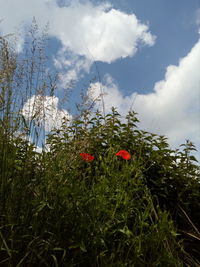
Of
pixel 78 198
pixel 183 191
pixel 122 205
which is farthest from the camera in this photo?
pixel 183 191

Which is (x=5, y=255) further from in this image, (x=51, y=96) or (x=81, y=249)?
(x=51, y=96)

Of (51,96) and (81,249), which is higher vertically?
(51,96)

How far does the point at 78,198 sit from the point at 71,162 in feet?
1.22

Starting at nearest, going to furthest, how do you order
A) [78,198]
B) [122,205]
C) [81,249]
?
[81,249] → [78,198] → [122,205]

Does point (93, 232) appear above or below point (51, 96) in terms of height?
below

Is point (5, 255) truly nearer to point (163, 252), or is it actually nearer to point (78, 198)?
point (78, 198)

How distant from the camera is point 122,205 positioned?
8.21ft

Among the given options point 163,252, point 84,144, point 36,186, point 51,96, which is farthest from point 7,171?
point 163,252

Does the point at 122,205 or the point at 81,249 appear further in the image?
the point at 122,205

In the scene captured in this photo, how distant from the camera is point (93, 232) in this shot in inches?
89.9

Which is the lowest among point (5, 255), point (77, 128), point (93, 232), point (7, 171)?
point (5, 255)

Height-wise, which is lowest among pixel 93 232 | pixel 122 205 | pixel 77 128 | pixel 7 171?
pixel 93 232

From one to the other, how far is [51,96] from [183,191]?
1618 millimetres

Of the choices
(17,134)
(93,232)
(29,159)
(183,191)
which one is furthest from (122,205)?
(183,191)
